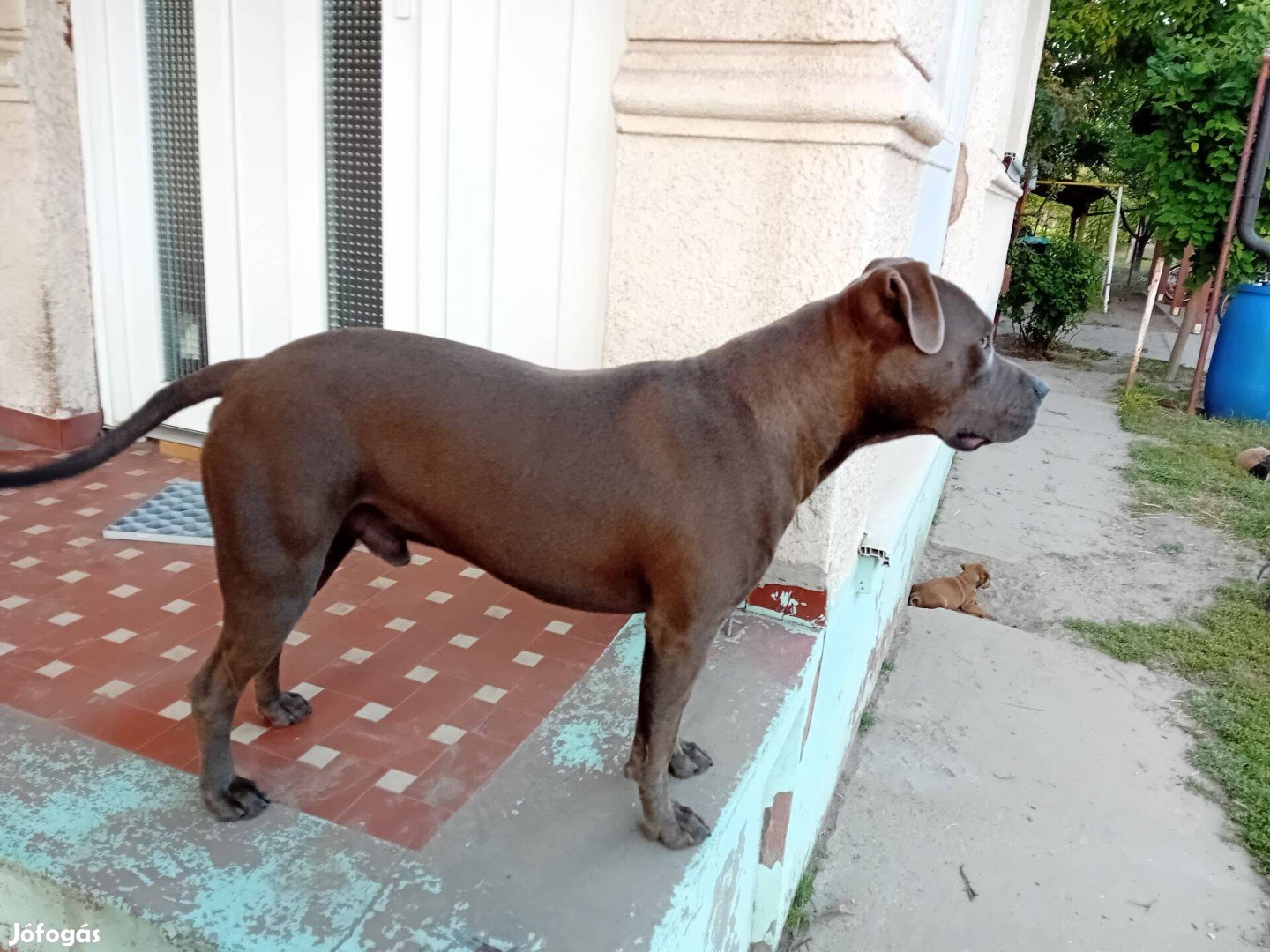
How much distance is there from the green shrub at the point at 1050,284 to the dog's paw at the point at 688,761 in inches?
458

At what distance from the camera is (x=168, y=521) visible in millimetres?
3545

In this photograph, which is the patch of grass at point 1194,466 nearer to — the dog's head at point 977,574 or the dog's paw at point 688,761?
the dog's head at point 977,574

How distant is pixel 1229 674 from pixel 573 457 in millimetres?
4126

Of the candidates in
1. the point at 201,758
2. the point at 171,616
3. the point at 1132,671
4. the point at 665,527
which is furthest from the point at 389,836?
the point at 1132,671

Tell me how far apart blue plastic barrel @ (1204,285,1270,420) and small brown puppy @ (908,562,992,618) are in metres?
6.40

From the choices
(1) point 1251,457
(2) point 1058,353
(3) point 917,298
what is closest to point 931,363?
(3) point 917,298

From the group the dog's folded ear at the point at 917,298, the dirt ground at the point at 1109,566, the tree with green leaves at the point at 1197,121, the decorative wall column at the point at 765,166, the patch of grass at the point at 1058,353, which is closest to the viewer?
the dog's folded ear at the point at 917,298

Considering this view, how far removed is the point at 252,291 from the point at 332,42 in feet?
3.54

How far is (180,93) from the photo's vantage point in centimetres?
395

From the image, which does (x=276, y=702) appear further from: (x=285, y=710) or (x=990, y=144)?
(x=990, y=144)

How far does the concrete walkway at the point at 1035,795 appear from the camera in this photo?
9.92 feet

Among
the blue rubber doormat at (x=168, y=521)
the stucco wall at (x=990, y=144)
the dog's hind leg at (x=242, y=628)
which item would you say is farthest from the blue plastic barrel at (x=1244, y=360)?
the dog's hind leg at (x=242, y=628)

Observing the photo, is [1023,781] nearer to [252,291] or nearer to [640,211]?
[640,211]

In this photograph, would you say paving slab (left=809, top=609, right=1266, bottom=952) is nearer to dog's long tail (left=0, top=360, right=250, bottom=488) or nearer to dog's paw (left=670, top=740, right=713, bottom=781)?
dog's paw (left=670, top=740, right=713, bottom=781)
